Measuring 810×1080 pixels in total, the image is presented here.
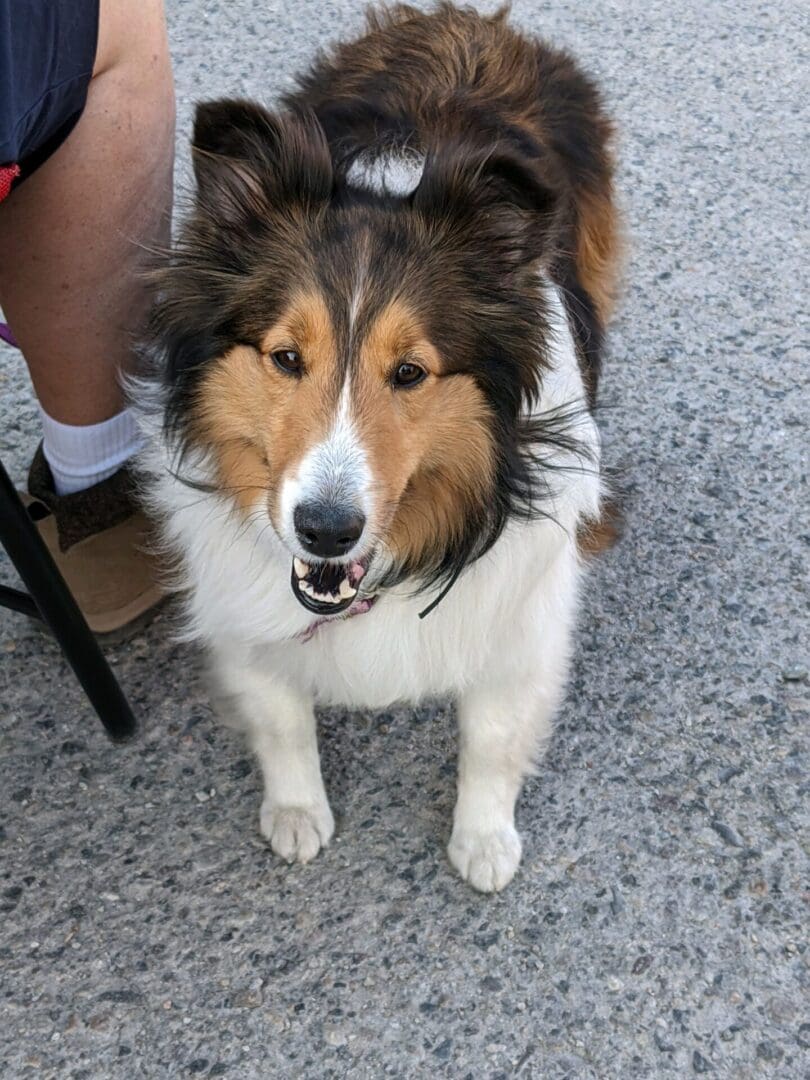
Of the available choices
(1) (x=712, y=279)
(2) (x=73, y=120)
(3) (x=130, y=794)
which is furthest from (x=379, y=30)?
(3) (x=130, y=794)

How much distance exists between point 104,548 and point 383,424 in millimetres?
1201

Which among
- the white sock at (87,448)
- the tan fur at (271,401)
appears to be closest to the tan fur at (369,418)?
the tan fur at (271,401)

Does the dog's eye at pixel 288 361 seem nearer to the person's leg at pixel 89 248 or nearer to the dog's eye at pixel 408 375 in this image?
the dog's eye at pixel 408 375

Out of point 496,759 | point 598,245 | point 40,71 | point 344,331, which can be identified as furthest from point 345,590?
point 598,245

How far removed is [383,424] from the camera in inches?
72.3

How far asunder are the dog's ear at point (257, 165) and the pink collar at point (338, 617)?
2.37 ft

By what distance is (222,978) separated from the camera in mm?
2242

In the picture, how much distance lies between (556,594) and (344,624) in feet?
1.43

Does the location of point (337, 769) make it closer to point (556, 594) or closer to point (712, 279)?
point (556, 594)

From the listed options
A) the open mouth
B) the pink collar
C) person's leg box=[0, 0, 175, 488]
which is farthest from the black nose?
person's leg box=[0, 0, 175, 488]

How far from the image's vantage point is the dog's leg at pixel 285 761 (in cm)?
242

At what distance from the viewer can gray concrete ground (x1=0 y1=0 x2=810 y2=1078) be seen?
2.16 meters

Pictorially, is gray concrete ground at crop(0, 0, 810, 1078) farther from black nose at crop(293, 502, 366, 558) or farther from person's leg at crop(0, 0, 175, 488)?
black nose at crop(293, 502, 366, 558)

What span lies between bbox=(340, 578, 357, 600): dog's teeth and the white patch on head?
2.19 feet
